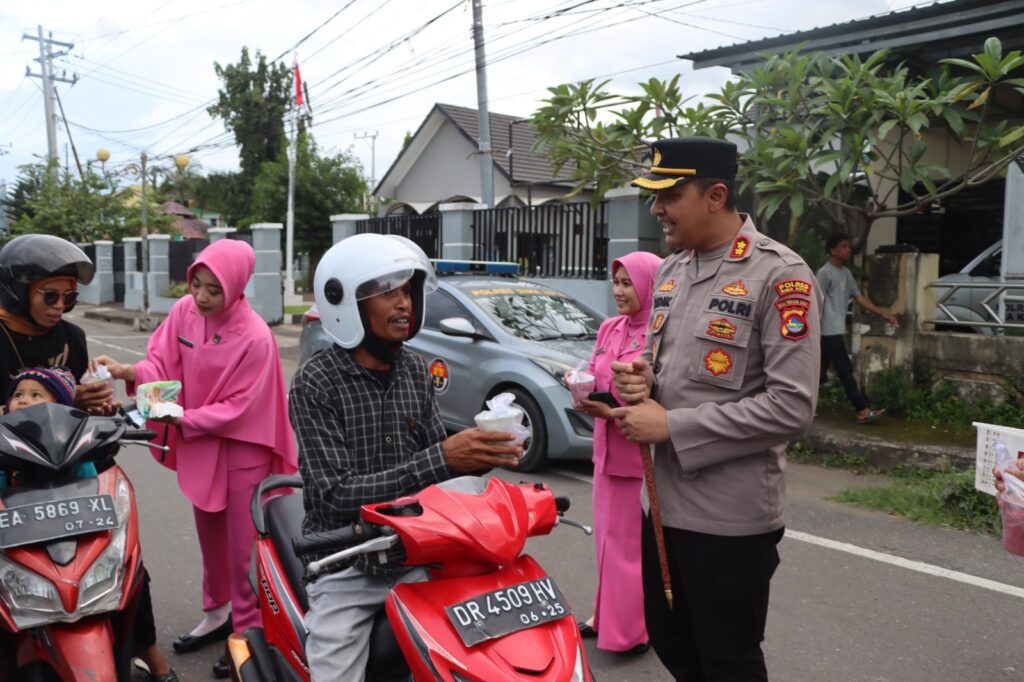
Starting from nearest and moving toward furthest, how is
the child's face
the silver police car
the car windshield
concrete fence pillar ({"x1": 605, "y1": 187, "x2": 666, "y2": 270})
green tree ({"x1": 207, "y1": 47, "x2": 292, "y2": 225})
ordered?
the child's face, the silver police car, the car windshield, concrete fence pillar ({"x1": 605, "y1": 187, "x2": 666, "y2": 270}), green tree ({"x1": 207, "y1": 47, "x2": 292, "y2": 225})

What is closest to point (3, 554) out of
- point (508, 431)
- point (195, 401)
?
point (195, 401)

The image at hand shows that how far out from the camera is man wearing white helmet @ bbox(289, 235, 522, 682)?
85.5 inches

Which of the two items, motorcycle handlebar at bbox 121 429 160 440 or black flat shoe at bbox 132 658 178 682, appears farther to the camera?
black flat shoe at bbox 132 658 178 682

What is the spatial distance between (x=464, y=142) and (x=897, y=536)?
2401 cm

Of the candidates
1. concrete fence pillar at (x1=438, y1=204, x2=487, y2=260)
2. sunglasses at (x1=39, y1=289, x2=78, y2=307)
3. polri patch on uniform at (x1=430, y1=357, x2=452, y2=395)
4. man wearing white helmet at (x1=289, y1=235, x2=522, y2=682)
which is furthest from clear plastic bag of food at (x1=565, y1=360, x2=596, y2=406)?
concrete fence pillar at (x1=438, y1=204, x2=487, y2=260)

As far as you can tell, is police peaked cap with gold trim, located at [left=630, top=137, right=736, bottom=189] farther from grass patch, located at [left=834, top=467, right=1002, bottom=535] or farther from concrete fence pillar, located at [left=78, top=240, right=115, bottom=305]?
concrete fence pillar, located at [left=78, top=240, right=115, bottom=305]

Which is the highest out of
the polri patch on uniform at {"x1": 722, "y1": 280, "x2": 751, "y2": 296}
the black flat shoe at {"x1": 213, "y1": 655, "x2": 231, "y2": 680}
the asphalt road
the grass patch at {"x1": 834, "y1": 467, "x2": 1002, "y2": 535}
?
the polri patch on uniform at {"x1": 722, "y1": 280, "x2": 751, "y2": 296}

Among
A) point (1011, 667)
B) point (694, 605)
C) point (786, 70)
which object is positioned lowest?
point (1011, 667)

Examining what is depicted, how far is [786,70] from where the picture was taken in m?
8.18

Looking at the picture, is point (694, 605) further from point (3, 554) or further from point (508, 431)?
point (3, 554)

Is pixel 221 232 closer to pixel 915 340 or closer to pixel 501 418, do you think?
pixel 915 340

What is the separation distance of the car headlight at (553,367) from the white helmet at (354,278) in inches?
179

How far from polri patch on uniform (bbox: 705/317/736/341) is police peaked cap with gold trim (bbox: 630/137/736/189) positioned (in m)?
0.40

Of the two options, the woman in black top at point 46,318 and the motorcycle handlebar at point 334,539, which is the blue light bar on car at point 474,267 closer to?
the woman in black top at point 46,318
